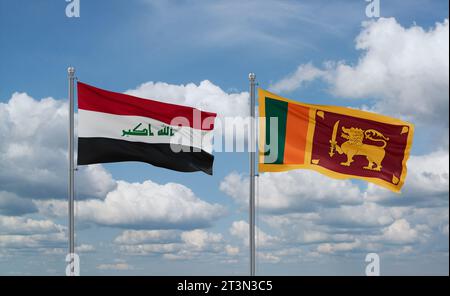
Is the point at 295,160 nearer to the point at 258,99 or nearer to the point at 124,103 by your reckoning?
the point at 258,99

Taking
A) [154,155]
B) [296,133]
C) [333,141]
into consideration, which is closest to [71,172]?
[154,155]

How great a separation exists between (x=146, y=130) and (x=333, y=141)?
23.0ft

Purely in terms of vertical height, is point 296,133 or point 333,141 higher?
point 296,133

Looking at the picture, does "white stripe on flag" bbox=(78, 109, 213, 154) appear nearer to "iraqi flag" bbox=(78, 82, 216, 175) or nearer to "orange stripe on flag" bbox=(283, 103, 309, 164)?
"iraqi flag" bbox=(78, 82, 216, 175)

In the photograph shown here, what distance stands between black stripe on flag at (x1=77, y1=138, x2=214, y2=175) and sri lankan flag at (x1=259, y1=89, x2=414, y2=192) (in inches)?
87.1

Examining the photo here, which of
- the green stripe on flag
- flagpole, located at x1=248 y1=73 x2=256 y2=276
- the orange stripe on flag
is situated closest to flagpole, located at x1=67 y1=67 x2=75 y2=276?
flagpole, located at x1=248 y1=73 x2=256 y2=276

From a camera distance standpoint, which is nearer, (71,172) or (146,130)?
(71,172)

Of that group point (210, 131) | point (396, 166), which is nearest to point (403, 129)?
point (396, 166)

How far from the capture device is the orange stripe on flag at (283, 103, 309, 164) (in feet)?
80.8

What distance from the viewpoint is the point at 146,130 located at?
79.6ft

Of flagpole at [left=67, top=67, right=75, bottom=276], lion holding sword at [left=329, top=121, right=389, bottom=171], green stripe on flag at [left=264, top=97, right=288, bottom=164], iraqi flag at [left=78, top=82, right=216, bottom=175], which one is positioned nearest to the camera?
flagpole at [left=67, top=67, right=75, bottom=276]

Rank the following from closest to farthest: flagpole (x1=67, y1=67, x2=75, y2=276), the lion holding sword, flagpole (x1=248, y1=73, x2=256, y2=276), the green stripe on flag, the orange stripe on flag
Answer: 1. flagpole (x1=67, y1=67, x2=75, y2=276)
2. flagpole (x1=248, y1=73, x2=256, y2=276)
3. the green stripe on flag
4. the orange stripe on flag
5. the lion holding sword

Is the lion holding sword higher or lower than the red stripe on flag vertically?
lower

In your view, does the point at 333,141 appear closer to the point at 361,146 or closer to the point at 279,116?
the point at 361,146
